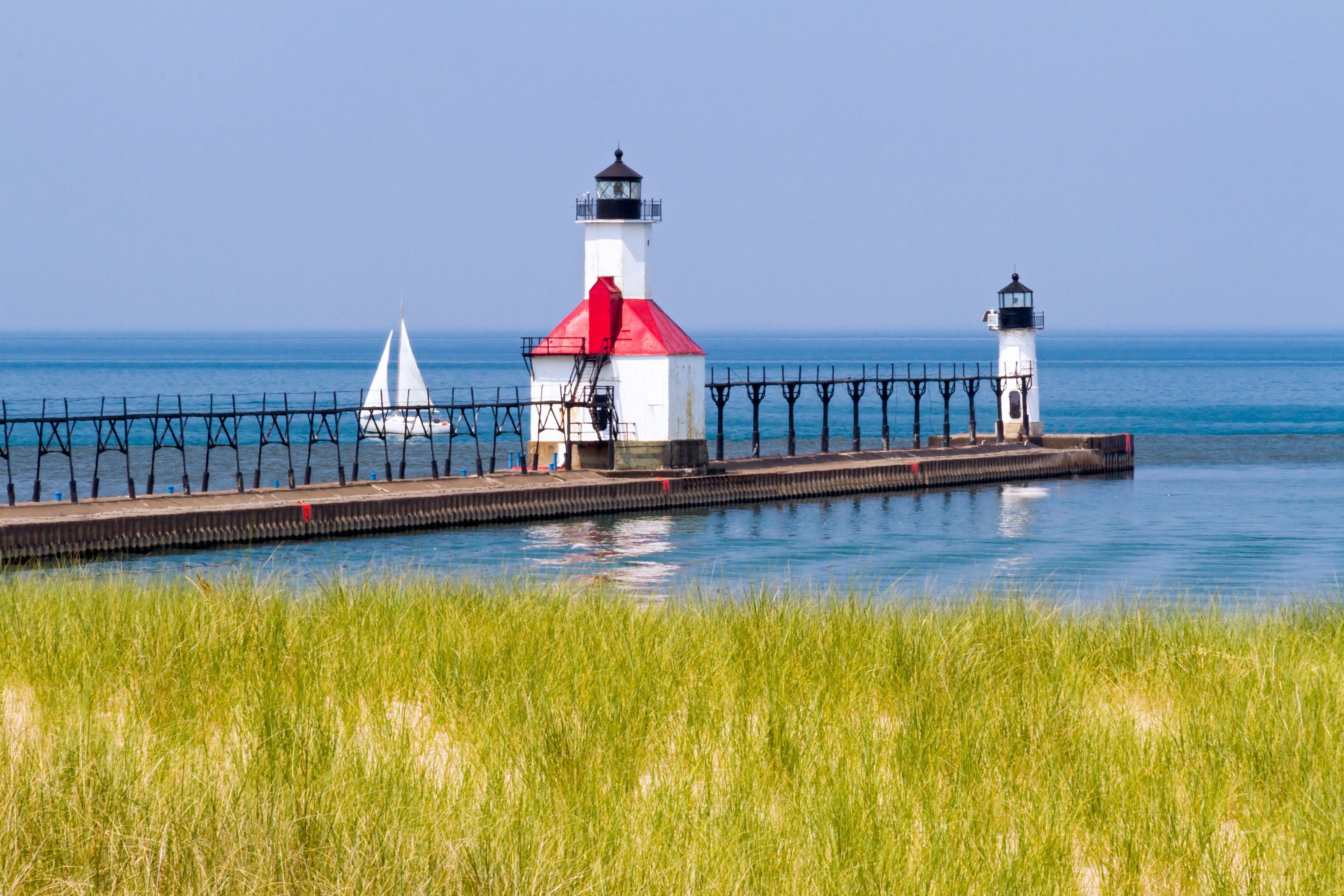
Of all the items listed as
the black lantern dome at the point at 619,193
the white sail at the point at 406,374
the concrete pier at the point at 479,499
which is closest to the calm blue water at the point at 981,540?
the concrete pier at the point at 479,499

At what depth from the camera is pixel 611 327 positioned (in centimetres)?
5275

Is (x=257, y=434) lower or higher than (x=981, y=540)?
higher

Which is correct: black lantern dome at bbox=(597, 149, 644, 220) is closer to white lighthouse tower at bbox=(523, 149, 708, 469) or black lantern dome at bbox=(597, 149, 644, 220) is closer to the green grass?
white lighthouse tower at bbox=(523, 149, 708, 469)

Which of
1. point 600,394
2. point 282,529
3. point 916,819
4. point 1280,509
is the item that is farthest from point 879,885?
point 1280,509

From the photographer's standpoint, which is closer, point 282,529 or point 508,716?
point 508,716

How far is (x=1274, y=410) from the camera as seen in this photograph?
400ft

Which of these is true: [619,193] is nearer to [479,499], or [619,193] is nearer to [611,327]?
[611,327]

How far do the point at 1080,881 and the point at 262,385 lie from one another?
177604 mm

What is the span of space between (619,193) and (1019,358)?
87.3 feet

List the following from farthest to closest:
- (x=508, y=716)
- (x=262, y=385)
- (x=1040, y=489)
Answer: (x=262, y=385) → (x=1040, y=489) → (x=508, y=716)

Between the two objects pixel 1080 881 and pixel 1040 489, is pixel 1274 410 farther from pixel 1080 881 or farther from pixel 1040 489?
pixel 1080 881

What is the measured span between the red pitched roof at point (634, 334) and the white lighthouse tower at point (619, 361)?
1.3 inches

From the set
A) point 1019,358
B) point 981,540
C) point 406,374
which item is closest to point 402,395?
point 406,374

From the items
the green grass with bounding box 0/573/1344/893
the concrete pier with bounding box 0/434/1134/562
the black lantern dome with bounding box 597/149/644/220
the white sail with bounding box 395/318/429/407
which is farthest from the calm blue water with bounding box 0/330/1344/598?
the white sail with bounding box 395/318/429/407
